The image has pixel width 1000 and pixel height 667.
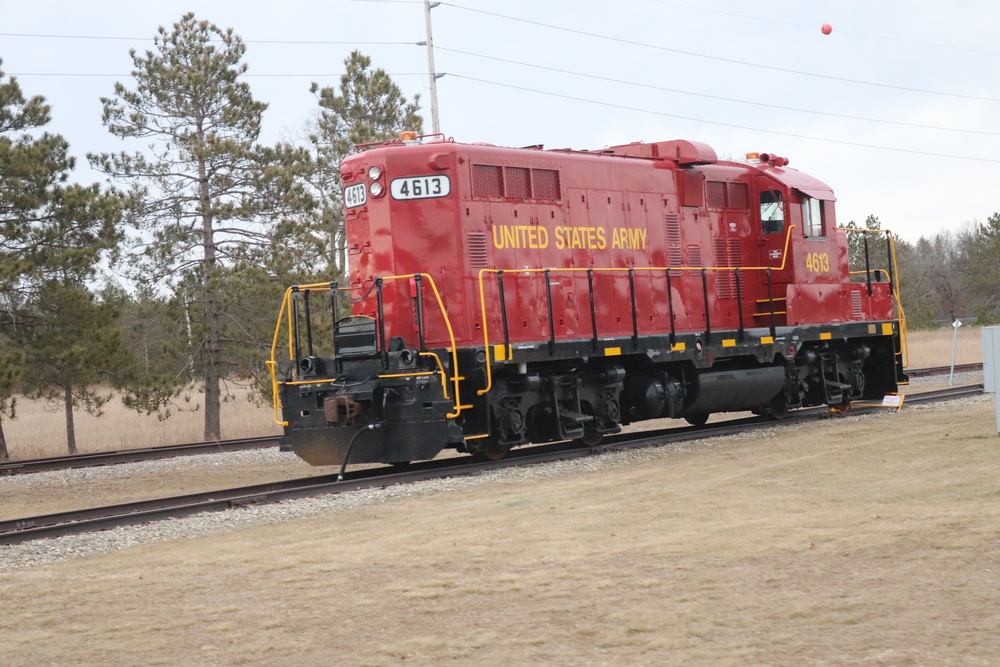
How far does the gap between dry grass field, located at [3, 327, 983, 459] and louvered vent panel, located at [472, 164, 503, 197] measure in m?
12.7

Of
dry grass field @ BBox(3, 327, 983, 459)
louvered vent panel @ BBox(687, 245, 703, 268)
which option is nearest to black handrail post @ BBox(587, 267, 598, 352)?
louvered vent panel @ BBox(687, 245, 703, 268)

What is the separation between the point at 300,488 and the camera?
484 inches

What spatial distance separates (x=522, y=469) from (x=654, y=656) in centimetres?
795

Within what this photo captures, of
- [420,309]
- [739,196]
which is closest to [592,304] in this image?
[420,309]

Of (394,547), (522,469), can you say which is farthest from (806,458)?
(394,547)

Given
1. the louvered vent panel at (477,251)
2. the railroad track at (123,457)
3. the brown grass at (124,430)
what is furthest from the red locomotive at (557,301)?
the brown grass at (124,430)

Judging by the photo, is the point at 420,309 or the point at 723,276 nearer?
the point at 420,309

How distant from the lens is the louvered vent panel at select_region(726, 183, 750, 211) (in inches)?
717

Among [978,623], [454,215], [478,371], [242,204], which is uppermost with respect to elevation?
[242,204]

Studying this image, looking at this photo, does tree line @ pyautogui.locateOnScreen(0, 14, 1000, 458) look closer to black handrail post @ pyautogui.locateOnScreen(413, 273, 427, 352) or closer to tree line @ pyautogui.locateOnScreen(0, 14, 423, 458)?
tree line @ pyautogui.locateOnScreen(0, 14, 423, 458)

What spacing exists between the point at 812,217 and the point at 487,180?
22.3 feet

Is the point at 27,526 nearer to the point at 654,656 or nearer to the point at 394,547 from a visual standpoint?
the point at 394,547

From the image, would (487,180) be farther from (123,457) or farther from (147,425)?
(147,425)

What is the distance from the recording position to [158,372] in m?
24.8
